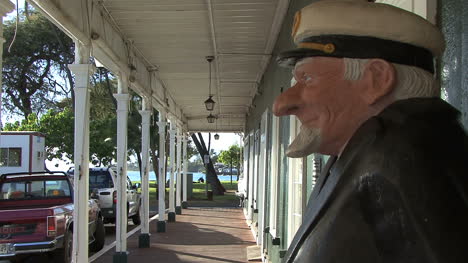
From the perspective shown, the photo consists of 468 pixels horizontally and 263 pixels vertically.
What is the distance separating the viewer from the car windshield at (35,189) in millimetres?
9281

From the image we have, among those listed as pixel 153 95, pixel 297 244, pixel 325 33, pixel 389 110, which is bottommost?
pixel 297 244

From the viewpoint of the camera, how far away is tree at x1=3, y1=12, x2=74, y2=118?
24.0 metres

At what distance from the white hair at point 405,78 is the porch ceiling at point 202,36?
16.6ft

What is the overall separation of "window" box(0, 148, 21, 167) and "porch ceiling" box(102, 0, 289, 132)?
7463 mm

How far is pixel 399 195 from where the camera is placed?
97 cm

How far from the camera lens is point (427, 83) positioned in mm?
1174

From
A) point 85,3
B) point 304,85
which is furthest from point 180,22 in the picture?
point 304,85

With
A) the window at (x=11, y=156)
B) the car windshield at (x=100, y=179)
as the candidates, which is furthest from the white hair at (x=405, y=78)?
the window at (x=11, y=156)

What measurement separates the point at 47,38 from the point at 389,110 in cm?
2599

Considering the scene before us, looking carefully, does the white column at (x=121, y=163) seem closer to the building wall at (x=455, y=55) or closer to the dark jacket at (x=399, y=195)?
the building wall at (x=455, y=55)

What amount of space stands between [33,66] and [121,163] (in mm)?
19752

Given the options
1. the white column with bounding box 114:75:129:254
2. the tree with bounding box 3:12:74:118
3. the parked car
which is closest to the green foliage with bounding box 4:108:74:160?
the tree with bounding box 3:12:74:118

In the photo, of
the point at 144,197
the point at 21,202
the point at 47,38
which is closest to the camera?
the point at 21,202

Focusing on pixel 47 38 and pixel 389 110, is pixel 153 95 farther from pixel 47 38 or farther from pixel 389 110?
pixel 47 38
